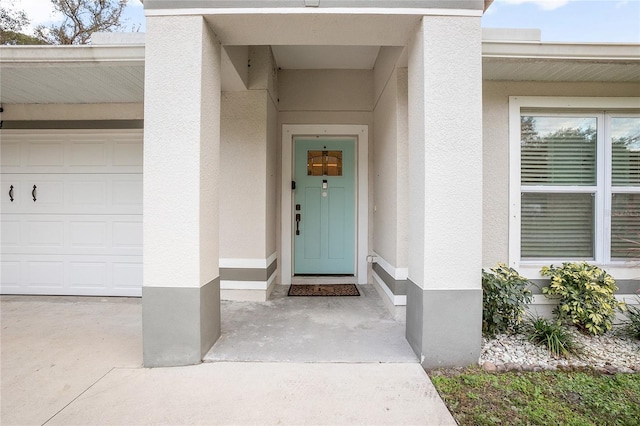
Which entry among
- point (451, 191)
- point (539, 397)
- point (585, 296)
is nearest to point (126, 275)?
point (451, 191)

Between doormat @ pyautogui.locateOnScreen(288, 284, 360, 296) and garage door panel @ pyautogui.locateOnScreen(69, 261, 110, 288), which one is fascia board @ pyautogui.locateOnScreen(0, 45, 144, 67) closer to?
garage door panel @ pyautogui.locateOnScreen(69, 261, 110, 288)

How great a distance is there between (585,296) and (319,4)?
11.1 feet

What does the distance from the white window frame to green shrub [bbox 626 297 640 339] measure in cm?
38

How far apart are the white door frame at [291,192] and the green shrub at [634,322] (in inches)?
111

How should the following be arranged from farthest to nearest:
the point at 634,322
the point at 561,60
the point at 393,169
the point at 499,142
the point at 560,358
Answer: the point at 393,169 → the point at 499,142 → the point at 634,322 → the point at 561,60 → the point at 560,358

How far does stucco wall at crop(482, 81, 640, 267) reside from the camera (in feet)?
10.8

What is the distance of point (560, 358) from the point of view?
8.16 feet

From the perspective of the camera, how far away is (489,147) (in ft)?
10.8

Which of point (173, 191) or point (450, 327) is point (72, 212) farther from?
point (450, 327)

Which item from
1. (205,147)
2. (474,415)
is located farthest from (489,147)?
(205,147)

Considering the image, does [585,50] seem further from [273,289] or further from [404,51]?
Answer: [273,289]

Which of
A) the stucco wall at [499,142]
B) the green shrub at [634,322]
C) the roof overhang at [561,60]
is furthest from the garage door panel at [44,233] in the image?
the green shrub at [634,322]

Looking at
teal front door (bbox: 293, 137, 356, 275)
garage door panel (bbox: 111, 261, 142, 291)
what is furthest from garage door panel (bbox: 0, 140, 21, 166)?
teal front door (bbox: 293, 137, 356, 275)

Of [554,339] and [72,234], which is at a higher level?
[72,234]
